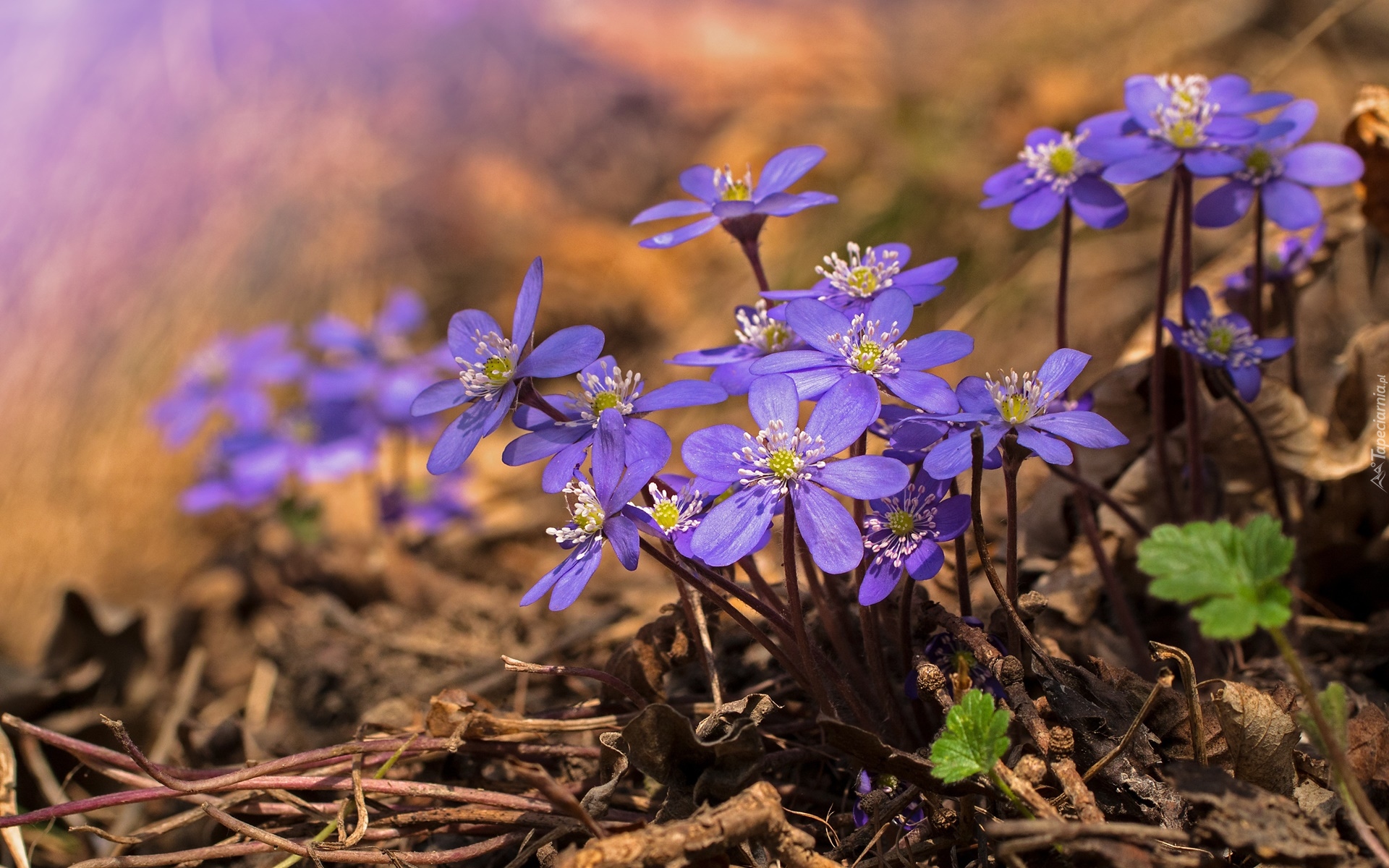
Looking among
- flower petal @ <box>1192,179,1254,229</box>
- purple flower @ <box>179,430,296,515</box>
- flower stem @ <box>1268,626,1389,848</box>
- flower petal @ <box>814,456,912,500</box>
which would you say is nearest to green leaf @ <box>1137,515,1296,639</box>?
flower stem @ <box>1268,626,1389,848</box>

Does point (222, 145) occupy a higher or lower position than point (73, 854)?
higher

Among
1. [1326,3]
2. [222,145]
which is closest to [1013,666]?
[1326,3]

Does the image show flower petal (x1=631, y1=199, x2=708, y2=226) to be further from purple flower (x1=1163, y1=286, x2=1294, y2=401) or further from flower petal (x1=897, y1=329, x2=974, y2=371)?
purple flower (x1=1163, y1=286, x2=1294, y2=401)

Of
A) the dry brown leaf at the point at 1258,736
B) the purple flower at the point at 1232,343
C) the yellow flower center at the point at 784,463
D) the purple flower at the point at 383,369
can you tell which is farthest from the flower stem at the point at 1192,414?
the purple flower at the point at 383,369

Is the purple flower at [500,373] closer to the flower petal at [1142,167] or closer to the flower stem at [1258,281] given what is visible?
the flower petal at [1142,167]

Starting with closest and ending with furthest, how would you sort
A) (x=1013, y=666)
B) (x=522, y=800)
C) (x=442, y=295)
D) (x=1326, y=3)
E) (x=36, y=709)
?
(x=1013, y=666) < (x=522, y=800) < (x=36, y=709) < (x=1326, y=3) < (x=442, y=295)

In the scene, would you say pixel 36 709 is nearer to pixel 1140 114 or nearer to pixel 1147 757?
pixel 1147 757

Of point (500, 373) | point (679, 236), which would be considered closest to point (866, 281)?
point (679, 236)
